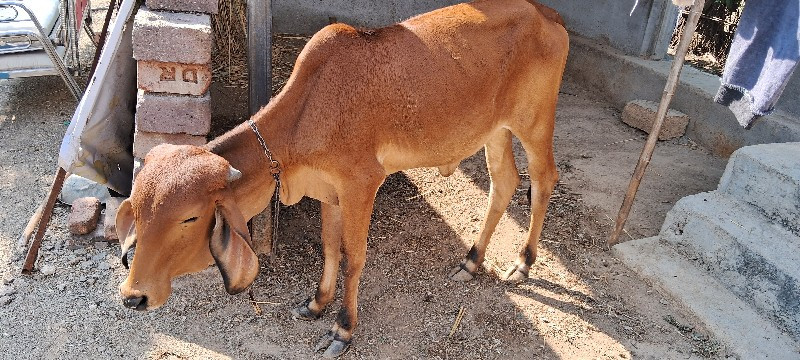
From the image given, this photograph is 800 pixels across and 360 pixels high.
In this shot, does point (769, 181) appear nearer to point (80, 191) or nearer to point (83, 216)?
point (83, 216)

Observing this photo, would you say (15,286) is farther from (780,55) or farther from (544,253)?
(780,55)

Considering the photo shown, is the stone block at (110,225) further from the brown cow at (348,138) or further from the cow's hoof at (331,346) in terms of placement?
the cow's hoof at (331,346)

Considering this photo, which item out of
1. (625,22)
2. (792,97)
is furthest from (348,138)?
(625,22)

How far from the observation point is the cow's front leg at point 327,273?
3.31m

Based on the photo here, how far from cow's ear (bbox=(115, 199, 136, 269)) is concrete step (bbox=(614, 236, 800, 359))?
293cm

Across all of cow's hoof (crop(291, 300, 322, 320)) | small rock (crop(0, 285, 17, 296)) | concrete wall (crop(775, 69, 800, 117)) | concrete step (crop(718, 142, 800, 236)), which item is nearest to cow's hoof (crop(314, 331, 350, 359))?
cow's hoof (crop(291, 300, 322, 320))

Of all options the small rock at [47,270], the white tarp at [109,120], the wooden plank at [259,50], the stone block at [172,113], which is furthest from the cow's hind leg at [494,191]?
the small rock at [47,270]

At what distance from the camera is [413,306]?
11.6 ft

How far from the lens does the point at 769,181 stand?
381cm

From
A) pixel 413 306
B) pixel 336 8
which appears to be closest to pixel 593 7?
pixel 336 8

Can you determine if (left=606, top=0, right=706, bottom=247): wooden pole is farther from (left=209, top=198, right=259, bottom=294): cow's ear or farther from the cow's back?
(left=209, top=198, right=259, bottom=294): cow's ear

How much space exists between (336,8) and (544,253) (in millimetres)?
4228

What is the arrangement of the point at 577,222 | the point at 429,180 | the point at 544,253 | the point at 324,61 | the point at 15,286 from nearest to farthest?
1. the point at 324,61
2. the point at 15,286
3. the point at 544,253
4. the point at 577,222
5. the point at 429,180

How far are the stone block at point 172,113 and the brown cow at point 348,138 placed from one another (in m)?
0.66
